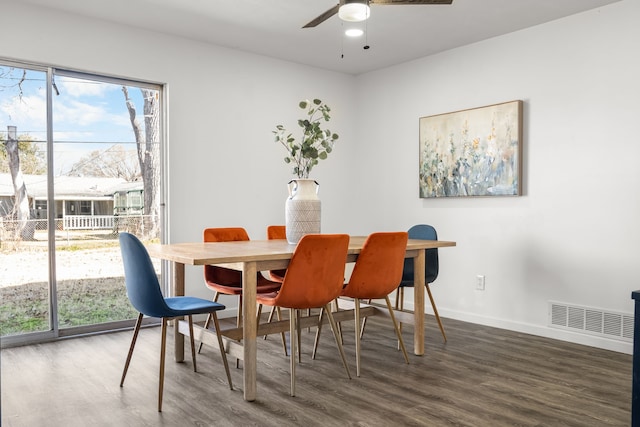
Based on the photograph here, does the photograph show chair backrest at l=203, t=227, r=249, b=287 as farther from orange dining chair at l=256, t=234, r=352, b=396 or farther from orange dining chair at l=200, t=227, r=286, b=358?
orange dining chair at l=256, t=234, r=352, b=396

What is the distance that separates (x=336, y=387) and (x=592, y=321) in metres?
2.15

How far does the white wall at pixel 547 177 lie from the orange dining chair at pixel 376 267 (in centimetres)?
152

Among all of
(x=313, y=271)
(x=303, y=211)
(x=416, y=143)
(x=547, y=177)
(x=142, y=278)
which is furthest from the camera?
(x=416, y=143)

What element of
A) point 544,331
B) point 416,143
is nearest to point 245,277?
point 544,331

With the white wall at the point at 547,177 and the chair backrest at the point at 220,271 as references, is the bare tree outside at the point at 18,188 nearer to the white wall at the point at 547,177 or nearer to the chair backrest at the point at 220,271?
the chair backrest at the point at 220,271

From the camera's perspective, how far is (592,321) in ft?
12.6

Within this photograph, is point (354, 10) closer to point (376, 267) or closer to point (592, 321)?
point (376, 267)

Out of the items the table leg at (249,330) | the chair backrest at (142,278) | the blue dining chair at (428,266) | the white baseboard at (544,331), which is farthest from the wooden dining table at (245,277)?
the white baseboard at (544,331)

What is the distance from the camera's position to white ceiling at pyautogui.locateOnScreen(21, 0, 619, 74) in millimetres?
3781

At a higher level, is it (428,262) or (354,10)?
(354,10)

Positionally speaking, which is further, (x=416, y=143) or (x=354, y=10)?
(x=416, y=143)

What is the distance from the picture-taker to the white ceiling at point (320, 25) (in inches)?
149

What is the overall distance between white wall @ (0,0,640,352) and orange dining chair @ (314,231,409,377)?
1.54m

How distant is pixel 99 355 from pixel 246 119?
2.50 meters
